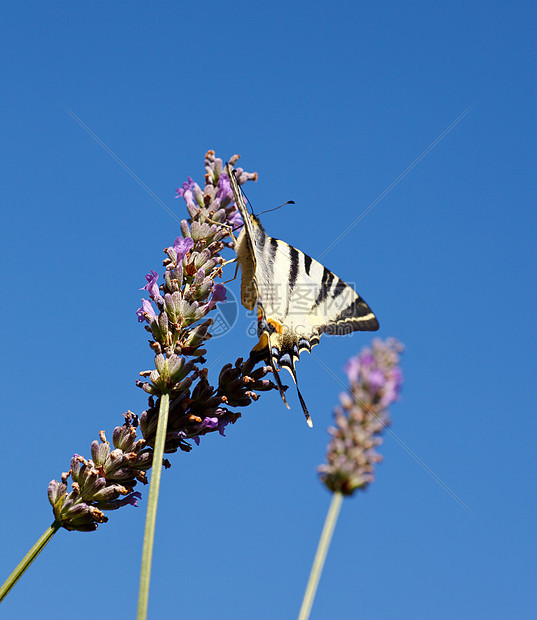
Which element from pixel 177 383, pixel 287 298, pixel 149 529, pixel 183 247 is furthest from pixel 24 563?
pixel 287 298

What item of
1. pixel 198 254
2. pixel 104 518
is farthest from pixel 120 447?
pixel 198 254

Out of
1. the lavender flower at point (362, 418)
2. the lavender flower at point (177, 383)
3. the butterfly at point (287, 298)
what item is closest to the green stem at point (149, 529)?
the lavender flower at point (177, 383)

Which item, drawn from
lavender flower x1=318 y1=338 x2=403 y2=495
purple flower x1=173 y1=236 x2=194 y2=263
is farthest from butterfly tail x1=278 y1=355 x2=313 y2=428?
lavender flower x1=318 y1=338 x2=403 y2=495

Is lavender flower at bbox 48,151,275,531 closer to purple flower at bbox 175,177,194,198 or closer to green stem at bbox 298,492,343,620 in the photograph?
purple flower at bbox 175,177,194,198

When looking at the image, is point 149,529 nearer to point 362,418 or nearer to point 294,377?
→ point 362,418

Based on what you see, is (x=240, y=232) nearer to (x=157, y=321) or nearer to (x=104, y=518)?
(x=157, y=321)

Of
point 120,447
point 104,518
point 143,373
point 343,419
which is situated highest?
point 143,373
